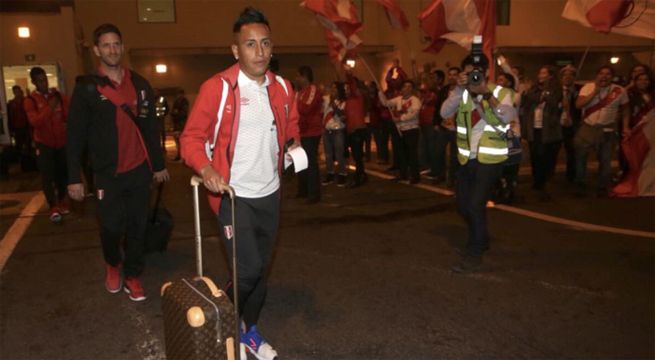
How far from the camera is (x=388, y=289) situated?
5094 millimetres

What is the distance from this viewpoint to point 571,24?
26141 mm

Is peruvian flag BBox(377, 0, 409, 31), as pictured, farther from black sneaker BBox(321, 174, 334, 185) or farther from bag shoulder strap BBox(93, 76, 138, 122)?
bag shoulder strap BBox(93, 76, 138, 122)

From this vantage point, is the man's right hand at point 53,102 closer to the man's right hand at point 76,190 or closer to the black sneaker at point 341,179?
the man's right hand at point 76,190

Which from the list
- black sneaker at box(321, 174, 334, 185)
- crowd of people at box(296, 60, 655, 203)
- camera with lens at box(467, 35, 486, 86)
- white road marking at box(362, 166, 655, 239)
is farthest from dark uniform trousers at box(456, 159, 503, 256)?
black sneaker at box(321, 174, 334, 185)

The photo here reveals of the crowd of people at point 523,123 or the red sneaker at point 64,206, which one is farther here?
the crowd of people at point 523,123

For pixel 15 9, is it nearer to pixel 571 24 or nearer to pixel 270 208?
pixel 270 208

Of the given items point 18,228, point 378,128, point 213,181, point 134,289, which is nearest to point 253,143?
point 213,181

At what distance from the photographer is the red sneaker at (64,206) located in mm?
8016

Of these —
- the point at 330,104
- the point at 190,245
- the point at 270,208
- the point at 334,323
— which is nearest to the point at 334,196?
the point at 330,104

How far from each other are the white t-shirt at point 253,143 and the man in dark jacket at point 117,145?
1.51m

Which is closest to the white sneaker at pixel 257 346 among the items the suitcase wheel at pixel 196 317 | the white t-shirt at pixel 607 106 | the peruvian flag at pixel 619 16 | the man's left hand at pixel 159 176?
the suitcase wheel at pixel 196 317

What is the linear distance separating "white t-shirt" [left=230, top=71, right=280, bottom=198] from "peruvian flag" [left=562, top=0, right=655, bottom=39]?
4.65 metres

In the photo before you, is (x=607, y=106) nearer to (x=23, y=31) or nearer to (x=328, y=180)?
(x=328, y=180)

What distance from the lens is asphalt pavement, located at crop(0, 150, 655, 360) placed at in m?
4.06
